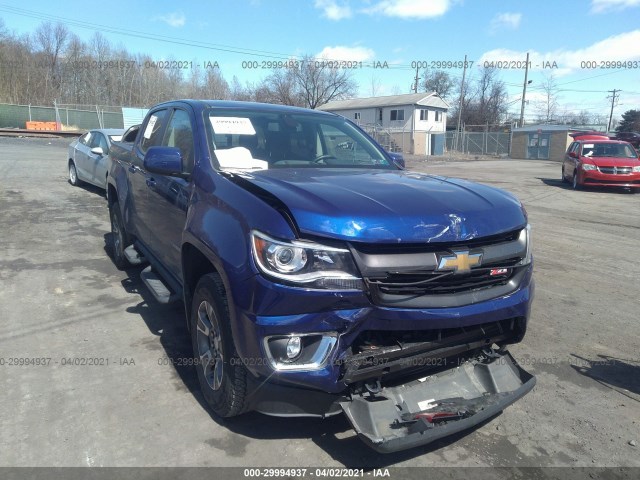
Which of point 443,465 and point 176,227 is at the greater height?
point 176,227

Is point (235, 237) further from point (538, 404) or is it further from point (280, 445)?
point (538, 404)

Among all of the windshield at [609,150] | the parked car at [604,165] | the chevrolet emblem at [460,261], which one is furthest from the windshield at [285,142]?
the windshield at [609,150]

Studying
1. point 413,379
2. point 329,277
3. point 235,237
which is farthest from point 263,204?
point 413,379

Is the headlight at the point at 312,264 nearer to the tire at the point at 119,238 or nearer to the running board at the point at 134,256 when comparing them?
the running board at the point at 134,256

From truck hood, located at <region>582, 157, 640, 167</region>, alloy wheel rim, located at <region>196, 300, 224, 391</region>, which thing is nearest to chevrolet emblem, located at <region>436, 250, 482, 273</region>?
alloy wheel rim, located at <region>196, 300, 224, 391</region>

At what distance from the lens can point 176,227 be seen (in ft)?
12.6

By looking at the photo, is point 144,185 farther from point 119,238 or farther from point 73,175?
point 73,175

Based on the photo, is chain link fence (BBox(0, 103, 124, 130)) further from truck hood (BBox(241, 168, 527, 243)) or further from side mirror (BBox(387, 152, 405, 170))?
truck hood (BBox(241, 168, 527, 243))

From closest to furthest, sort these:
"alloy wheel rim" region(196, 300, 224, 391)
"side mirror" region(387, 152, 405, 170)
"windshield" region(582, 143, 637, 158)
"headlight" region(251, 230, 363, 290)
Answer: "headlight" region(251, 230, 363, 290)
"alloy wheel rim" region(196, 300, 224, 391)
"side mirror" region(387, 152, 405, 170)
"windshield" region(582, 143, 637, 158)

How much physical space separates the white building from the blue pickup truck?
153ft

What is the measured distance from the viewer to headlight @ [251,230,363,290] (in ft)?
8.34

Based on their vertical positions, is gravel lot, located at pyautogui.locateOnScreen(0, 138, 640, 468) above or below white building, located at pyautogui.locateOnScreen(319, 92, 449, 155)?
below

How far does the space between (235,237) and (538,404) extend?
7.68 ft

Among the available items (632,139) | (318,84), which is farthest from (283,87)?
(632,139)
